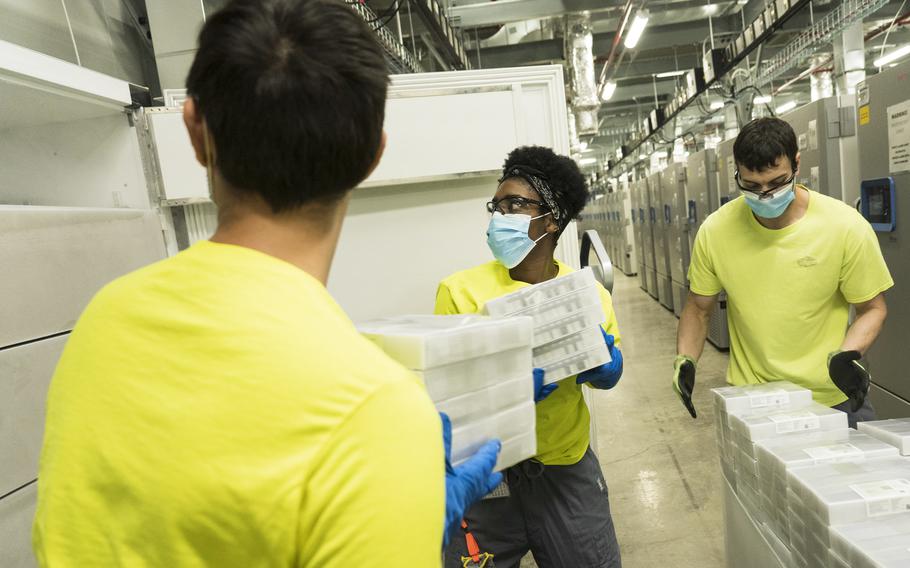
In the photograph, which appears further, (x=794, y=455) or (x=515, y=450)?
(x=794, y=455)

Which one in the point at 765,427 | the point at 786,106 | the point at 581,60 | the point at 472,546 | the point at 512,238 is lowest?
the point at 472,546

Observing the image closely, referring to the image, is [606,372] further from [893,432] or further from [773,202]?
[773,202]

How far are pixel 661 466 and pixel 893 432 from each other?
86.6 inches

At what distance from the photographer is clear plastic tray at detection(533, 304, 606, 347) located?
130 cm

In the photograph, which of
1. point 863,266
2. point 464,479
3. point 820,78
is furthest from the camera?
point 820,78

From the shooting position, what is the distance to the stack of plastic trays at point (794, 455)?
4.07 feet

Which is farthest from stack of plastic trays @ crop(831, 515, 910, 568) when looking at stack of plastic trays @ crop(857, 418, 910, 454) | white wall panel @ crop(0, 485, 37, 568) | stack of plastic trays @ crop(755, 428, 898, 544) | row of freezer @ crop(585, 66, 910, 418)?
row of freezer @ crop(585, 66, 910, 418)

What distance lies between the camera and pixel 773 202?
181 centimetres

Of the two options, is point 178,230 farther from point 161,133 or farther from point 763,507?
point 763,507

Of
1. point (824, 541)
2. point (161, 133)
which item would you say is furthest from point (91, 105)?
point (824, 541)

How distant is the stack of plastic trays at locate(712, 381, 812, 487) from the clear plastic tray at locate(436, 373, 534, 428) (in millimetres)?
911

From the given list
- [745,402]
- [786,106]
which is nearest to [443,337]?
[745,402]

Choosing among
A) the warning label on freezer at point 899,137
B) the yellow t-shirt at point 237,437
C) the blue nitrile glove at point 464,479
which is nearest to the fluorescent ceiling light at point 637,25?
the warning label on freezer at point 899,137

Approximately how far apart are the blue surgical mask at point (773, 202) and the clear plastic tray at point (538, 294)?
893 mm
